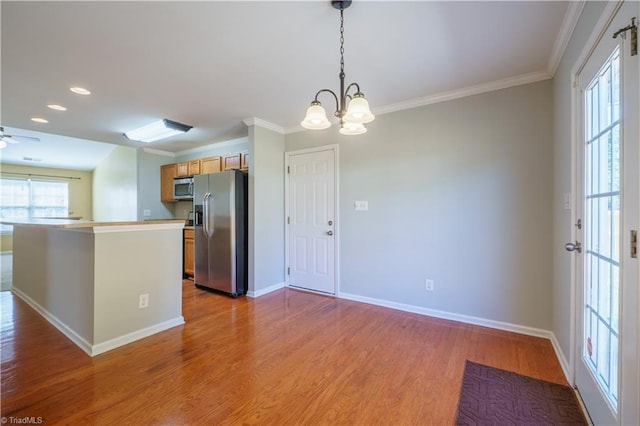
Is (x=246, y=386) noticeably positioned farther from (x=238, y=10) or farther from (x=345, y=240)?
(x=238, y=10)

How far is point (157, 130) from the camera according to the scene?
4.06m

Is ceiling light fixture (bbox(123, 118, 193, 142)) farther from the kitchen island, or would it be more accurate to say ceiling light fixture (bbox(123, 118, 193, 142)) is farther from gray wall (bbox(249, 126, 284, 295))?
the kitchen island

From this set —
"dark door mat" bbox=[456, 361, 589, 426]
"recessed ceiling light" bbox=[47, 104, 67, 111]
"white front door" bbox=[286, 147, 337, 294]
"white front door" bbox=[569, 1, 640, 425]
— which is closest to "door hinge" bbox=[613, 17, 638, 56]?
"white front door" bbox=[569, 1, 640, 425]

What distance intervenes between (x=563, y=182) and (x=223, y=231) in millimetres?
3716

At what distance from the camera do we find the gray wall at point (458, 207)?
253 cm

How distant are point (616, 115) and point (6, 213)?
11.0 metres

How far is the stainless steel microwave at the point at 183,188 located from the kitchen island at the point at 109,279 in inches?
86.7

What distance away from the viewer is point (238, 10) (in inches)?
68.1

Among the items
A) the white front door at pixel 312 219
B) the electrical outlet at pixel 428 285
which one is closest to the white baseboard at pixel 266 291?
the white front door at pixel 312 219

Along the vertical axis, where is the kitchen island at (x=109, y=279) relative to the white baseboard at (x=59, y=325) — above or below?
above

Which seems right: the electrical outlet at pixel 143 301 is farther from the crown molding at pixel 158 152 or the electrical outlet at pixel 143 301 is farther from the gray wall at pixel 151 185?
the crown molding at pixel 158 152

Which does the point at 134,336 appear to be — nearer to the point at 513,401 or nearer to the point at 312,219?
the point at 312,219

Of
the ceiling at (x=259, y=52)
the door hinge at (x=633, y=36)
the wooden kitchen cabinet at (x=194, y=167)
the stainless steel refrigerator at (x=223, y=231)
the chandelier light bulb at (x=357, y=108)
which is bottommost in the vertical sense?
the stainless steel refrigerator at (x=223, y=231)

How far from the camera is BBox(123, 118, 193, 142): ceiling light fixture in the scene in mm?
3857
